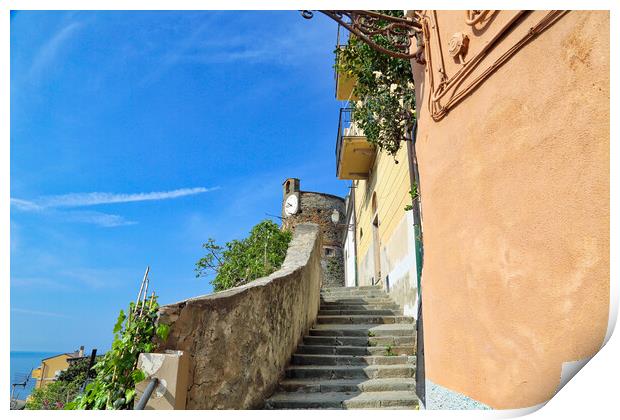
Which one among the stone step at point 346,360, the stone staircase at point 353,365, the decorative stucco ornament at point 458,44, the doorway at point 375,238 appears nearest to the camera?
the decorative stucco ornament at point 458,44

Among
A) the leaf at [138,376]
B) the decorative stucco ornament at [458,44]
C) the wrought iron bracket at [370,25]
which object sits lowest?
the leaf at [138,376]

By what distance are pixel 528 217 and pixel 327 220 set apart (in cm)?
2016

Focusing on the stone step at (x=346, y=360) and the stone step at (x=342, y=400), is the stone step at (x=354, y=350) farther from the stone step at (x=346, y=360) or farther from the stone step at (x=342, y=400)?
the stone step at (x=342, y=400)

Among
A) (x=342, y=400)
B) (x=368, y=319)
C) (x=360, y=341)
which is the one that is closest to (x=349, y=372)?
(x=342, y=400)

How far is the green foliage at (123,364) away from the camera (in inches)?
105

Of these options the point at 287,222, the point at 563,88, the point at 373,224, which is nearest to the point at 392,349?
the point at 563,88

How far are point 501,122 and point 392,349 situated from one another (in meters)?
3.91

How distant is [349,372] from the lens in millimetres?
4887

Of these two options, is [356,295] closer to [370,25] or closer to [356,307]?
[356,307]

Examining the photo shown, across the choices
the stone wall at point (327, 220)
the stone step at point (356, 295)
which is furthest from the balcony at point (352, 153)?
the stone wall at point (327, 220)

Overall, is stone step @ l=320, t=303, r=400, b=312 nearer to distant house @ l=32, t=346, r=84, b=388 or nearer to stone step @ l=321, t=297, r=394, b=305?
stone step @ l=321, t=297, r=394, b=305

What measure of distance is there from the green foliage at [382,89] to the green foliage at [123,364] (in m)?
4.25

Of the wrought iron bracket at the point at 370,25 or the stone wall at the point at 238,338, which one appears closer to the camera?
the stone wall at the point at 238,338
